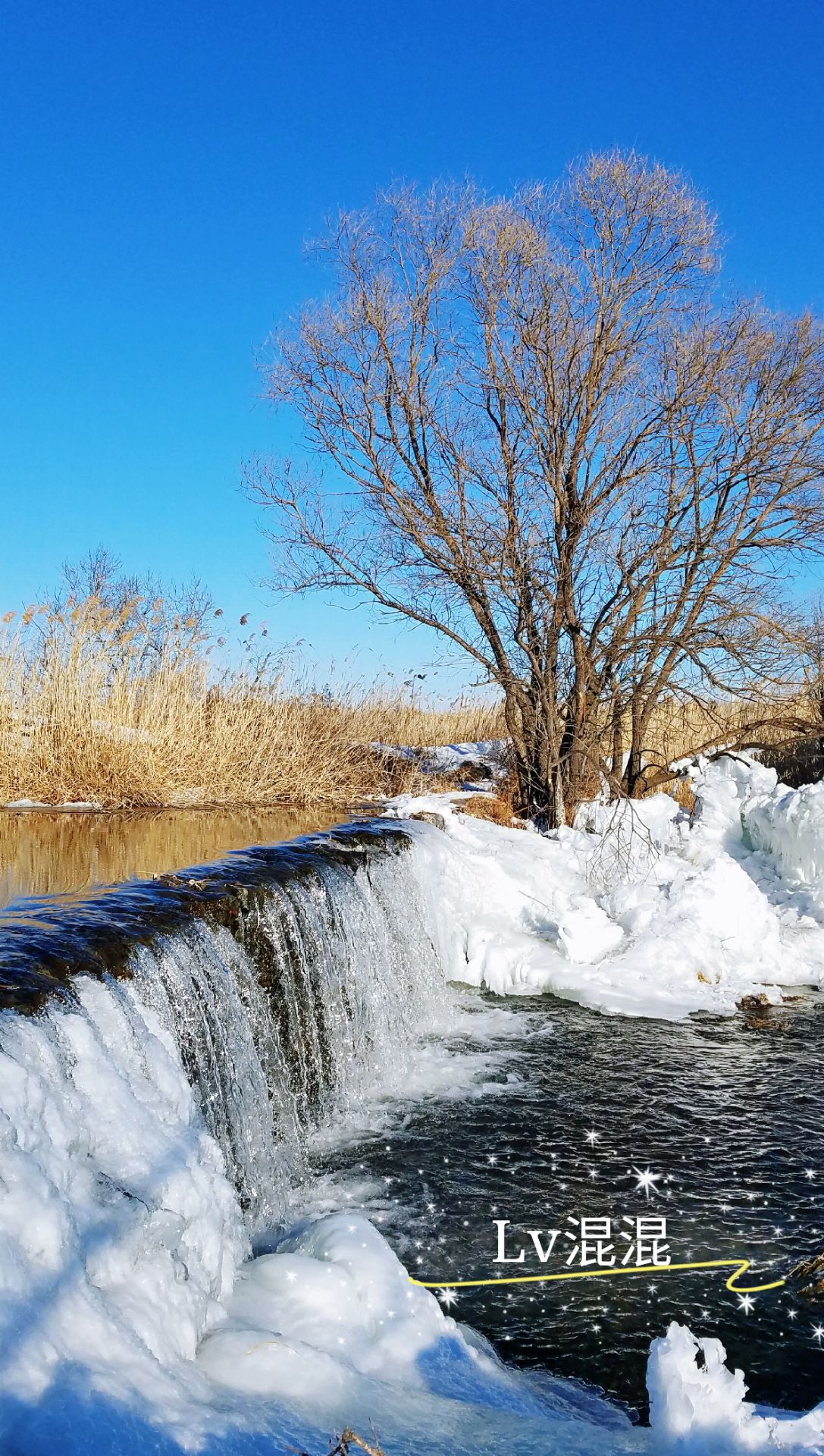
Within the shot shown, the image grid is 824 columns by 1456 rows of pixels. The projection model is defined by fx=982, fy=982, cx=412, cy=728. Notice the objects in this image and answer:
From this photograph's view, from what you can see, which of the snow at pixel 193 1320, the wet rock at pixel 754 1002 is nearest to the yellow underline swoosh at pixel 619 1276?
the snow at pixel 193 1320

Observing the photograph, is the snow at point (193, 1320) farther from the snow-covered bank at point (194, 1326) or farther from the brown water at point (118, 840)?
the brown water at point (118, 840)

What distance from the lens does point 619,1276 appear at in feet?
11.7

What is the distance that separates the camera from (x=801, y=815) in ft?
28.0

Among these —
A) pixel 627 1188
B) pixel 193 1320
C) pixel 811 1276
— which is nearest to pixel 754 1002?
pixel 627 1188

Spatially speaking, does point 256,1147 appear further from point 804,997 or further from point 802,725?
point 802,725

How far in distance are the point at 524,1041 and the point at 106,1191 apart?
360 cm

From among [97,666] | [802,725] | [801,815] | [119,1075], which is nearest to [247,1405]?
[119,1075]

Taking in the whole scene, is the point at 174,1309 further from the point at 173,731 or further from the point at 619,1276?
the point at 173,731

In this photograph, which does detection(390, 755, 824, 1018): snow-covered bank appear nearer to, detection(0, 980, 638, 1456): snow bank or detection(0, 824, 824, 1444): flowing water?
detection(0, 824, 824, 1444): flowing water

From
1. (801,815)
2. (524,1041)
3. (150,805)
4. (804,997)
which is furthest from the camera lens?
(150,805)

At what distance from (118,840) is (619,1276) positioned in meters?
4.94

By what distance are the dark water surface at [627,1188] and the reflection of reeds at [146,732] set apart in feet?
17.2

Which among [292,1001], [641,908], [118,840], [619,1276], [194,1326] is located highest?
[118,840]

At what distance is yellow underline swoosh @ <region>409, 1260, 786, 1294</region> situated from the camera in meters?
3.47
